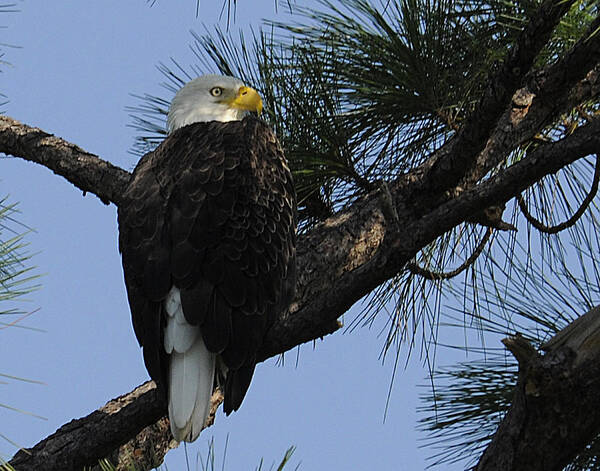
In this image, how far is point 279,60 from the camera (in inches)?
123

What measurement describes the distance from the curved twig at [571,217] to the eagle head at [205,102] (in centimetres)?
98

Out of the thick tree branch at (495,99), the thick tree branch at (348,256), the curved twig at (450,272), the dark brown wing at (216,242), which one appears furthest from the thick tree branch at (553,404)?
the curved twig at (450,272)

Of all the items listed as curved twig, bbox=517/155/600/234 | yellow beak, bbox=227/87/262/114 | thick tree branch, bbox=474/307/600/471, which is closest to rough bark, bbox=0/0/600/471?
thick tree branch, bbox=474/307/600/471

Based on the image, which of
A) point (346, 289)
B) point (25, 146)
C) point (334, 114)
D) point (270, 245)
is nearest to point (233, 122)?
point (334, 114)

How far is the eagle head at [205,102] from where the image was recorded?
3285 mm

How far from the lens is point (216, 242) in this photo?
2.53 m

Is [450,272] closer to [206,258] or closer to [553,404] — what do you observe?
[206,258]

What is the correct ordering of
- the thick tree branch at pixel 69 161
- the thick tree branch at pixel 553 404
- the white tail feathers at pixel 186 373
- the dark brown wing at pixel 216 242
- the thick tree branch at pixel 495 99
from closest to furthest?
the thick tree branch at pixel 553 404 < the thick tree branch at pixel 495 99 < the white tail feathers at pixel 186 373 < the dark brown wing at pixel 216 242 < the thick tree branch at pixel 69 161

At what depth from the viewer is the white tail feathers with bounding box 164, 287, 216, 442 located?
7.61ft

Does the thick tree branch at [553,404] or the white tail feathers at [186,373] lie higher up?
the white tail feathers at [186,373]

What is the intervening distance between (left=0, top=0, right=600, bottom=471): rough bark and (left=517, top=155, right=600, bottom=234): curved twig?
227mm

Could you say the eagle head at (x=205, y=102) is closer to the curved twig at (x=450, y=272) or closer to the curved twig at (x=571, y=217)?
the curved twig at (x=450, y=272)

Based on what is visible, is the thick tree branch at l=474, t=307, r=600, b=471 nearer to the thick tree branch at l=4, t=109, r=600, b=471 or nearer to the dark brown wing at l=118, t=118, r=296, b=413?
the thick tree branch at l=4, t=109, r=600, b=471

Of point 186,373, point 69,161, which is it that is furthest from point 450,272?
point 69,161
